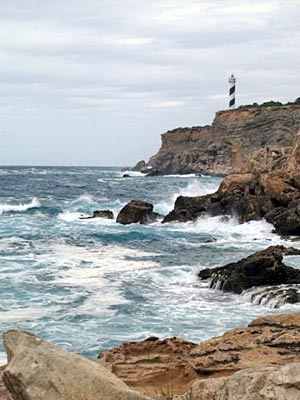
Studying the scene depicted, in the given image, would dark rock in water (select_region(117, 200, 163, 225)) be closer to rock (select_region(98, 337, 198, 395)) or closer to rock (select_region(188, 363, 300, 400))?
rock (select_region(98, 337, 198, 395))

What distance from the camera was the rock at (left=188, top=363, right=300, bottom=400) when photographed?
321cm

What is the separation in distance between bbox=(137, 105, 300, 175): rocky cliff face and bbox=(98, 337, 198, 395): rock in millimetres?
64175

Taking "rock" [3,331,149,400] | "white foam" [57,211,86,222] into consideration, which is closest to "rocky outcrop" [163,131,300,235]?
"white foam" [57,211,86,222]

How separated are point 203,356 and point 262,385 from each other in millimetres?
3876

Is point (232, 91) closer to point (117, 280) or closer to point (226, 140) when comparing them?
point (226, 140)

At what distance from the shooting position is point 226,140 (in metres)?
90.4

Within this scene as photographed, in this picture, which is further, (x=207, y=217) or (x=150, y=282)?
(x=207, y=217)

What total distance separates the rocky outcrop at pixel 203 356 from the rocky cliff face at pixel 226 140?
64.1 m

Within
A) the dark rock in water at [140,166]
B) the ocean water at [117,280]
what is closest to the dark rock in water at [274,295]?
the ocean water at [117,280]

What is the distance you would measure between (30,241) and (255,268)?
11.6 m

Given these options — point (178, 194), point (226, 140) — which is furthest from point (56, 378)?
point (226, 140)

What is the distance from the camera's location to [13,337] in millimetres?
3742

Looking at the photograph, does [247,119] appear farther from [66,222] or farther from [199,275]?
[199,275]

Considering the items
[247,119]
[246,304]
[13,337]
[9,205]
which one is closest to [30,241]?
[246,304]
